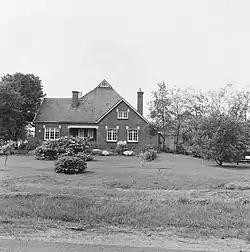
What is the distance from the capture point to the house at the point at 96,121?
44188mm

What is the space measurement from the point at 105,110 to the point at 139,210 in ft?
122

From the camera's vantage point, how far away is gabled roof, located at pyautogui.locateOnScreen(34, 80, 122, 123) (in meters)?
45.8

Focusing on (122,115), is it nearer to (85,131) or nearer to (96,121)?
(96,121)

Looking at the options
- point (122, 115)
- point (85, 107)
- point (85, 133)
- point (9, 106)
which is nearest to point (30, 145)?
point (9, 106)

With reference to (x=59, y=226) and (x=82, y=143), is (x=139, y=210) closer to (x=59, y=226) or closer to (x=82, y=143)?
(x=59, y=226)

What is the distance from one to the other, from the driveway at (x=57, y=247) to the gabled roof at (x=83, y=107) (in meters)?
38.4

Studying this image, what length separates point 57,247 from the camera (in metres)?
6.49

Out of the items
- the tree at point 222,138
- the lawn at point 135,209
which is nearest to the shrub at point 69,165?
the lawn at point 135,209

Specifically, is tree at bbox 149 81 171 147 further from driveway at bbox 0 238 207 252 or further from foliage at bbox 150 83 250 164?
driveway at bbox 0 238 207 252

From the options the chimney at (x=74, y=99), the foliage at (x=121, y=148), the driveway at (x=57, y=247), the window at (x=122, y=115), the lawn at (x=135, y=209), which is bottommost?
the lawn at (x=135, y=209)

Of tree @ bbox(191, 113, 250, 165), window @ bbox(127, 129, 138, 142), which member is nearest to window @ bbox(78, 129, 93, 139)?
window @ bbox(127, 129, 138, 142)

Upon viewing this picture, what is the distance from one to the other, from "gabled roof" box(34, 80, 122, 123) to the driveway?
38409mm

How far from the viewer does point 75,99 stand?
47.6 metres

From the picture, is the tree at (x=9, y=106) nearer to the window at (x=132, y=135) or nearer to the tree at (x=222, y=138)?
the window at (x=132, y=135)
